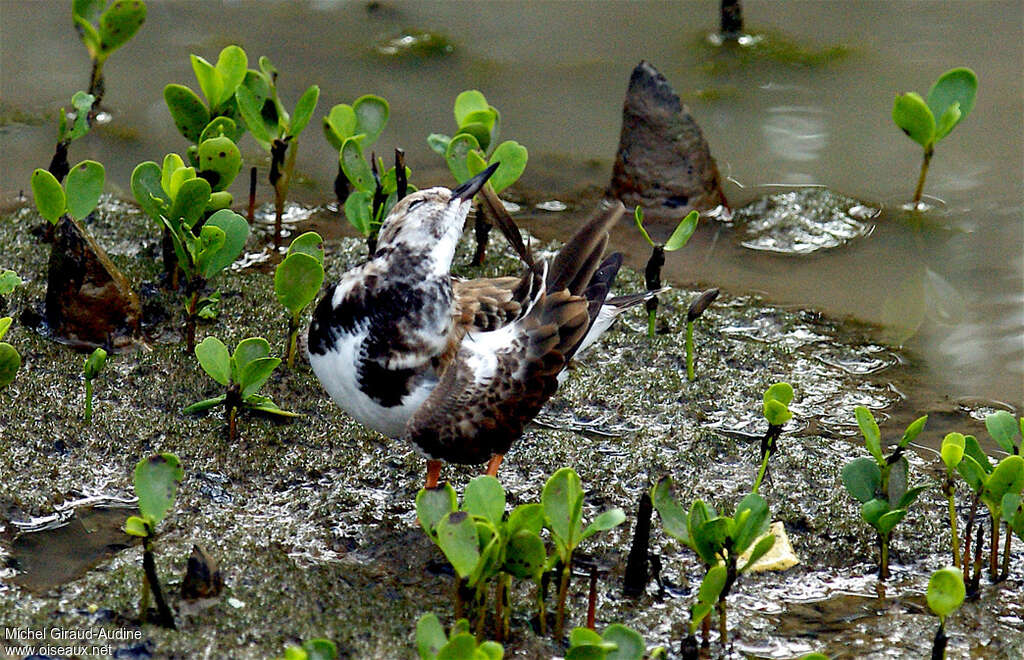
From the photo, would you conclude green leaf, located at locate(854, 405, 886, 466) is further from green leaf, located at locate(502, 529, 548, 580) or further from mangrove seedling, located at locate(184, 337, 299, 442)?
mangrove seedling, located at locate(184, 337, 299, 442)

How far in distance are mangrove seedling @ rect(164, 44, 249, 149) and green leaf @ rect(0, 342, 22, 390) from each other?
1514 millimetres

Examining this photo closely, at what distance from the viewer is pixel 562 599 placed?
153 inches

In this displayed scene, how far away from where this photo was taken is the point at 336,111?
5781mm

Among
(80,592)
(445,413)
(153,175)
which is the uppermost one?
(153,175)

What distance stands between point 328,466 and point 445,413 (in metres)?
0.71

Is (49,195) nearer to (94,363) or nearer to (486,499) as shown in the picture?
(94,363)

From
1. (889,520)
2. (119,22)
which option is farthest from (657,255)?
(119,22)

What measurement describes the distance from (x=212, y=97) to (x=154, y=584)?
278cm

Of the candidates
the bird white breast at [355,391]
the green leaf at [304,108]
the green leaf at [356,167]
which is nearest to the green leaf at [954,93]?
the green leaf at [356,167]

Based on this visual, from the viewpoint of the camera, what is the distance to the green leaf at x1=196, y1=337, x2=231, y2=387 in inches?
182

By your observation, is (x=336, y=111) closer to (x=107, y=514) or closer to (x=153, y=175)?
(x=153, y=175)

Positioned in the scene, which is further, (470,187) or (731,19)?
(731,19)

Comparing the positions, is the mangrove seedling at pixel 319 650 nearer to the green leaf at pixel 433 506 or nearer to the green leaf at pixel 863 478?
the green leaf at pixel 433 506

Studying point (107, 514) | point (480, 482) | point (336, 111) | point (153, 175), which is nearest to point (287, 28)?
point (336, 111)
